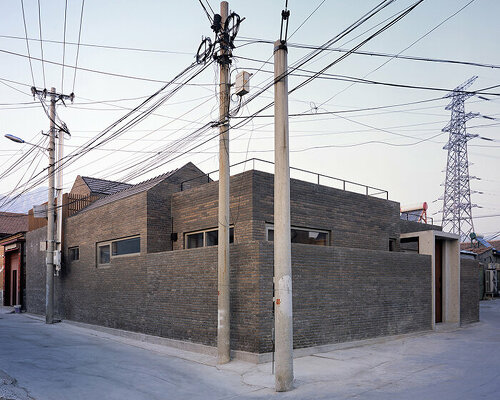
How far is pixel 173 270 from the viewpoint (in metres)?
14.6

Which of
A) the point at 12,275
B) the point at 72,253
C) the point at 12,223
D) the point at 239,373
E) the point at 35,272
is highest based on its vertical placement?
the point at 12,223

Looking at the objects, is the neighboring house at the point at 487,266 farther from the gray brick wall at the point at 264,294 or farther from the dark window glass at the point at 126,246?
the dark window glass at the point at 126,246

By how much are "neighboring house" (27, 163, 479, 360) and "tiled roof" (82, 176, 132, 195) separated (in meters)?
5.25

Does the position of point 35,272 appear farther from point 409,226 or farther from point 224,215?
point 409,226

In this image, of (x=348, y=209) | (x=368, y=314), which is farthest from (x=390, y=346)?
(x=348, y=209)

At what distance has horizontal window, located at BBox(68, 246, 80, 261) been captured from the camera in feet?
74.9

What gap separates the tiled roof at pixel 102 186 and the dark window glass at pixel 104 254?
6.56 m

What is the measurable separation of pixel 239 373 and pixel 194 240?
22.3 feet

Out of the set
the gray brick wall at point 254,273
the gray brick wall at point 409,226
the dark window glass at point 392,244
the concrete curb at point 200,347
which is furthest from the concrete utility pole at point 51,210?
the gray brick wall at point 409,226

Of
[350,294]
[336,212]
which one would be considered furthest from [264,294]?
[336,212]

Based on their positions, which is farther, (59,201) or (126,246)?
(59,201)

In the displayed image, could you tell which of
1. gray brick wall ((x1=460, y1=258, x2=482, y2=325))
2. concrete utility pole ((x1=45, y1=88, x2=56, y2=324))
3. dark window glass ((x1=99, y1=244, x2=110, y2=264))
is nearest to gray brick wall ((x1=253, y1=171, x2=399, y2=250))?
gray brick wall ((x1=460, y1=258, x2=482, y2=325))

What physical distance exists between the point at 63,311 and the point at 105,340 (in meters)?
8.17

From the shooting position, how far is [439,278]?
19312 mm
